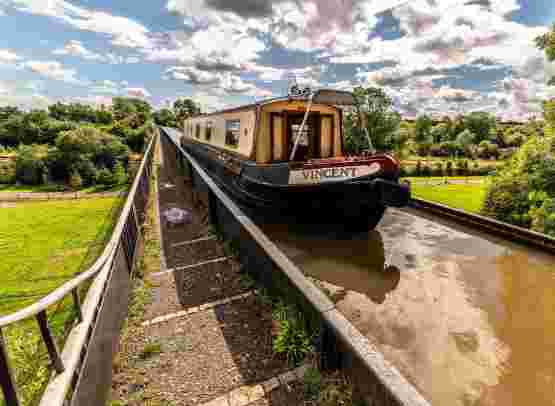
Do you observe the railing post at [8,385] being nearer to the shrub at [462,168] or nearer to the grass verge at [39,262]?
the grass verge at [39,262]

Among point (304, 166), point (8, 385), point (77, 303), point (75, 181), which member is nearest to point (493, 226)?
point (304, 166)

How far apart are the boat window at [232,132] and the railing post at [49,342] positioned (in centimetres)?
670

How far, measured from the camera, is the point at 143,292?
4.02 meters

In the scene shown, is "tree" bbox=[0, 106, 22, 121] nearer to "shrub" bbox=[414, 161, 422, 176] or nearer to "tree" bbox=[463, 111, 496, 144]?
"shrub" bbox=[414, 161, 422, 176]

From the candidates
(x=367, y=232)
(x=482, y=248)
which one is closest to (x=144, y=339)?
(x=367, y=232)

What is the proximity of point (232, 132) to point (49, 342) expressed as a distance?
24.5 feet

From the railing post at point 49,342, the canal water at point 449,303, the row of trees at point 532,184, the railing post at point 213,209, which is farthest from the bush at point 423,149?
the railing post at point 49,342

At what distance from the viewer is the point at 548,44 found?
6.41 metres

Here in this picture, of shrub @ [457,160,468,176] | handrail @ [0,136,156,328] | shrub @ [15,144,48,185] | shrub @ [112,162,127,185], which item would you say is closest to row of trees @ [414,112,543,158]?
shrub @ [457,160,468,176]

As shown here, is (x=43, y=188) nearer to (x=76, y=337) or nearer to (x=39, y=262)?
(x=39, y=262)

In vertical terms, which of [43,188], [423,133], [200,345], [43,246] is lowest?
[43,188]

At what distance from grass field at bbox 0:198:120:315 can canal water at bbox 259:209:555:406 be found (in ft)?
14.0

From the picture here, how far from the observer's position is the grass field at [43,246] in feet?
14.7

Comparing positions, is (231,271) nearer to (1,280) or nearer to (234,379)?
(234,379)
